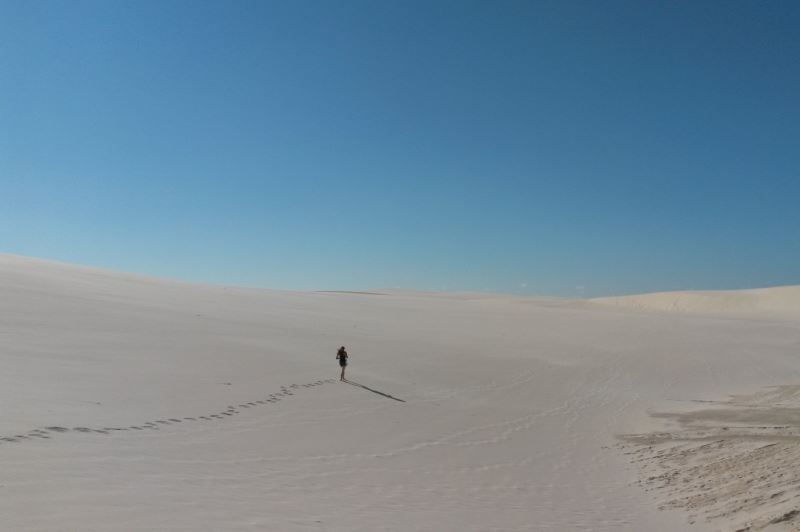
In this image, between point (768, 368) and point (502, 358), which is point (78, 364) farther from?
point (768, 368)

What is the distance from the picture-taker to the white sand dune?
642 cm

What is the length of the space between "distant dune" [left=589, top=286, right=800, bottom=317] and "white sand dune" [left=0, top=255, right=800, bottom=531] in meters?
40.8

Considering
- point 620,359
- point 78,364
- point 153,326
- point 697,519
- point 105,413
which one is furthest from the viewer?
point 620,359

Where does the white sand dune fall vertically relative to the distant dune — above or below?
below

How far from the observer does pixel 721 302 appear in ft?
208

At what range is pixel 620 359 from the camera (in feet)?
79.7

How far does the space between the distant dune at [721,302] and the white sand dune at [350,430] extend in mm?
40764

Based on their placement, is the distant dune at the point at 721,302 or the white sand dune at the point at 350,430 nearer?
the white sand dune at the point at 350,430

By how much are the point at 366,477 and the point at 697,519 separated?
4486 mm

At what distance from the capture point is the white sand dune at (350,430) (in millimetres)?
6423

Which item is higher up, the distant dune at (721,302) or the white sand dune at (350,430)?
the distant dune at (721,302)

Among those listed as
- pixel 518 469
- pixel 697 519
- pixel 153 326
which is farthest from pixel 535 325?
pixel 697 519

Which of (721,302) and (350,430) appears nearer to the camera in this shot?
(350,430)

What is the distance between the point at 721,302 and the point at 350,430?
63.8 metres
